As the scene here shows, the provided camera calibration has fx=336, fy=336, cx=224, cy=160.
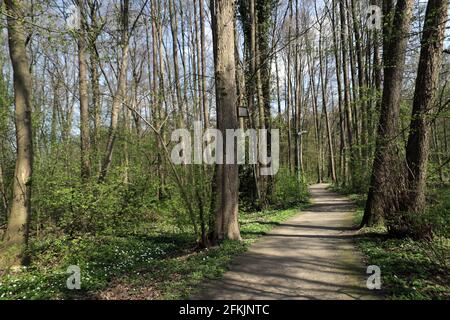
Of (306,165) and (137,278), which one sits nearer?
(137,278)

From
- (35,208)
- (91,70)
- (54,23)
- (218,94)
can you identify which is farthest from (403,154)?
(91,70)

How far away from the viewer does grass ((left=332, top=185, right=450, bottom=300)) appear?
14.7ft

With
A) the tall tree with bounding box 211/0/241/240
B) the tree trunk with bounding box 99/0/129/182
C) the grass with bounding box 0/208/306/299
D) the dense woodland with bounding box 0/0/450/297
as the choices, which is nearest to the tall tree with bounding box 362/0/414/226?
the dense woodland with bounding box 0/0/450/297

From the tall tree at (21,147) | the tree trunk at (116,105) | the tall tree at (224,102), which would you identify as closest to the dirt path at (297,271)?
the tall tree at (224,102)

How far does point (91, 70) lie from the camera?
15.0 m

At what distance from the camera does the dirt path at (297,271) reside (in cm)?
479

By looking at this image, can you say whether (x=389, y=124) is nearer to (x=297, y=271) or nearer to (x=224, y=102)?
(x=224, y=102)

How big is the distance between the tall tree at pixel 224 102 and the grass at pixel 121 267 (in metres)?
0.61

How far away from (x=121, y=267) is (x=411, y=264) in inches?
221

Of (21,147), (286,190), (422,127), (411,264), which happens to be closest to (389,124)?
(422,127)

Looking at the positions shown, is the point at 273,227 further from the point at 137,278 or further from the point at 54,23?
the point at 54,23

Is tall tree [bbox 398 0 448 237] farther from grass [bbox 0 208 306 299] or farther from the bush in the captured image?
the bush

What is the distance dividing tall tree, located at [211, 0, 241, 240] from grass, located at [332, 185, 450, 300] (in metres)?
3.19
